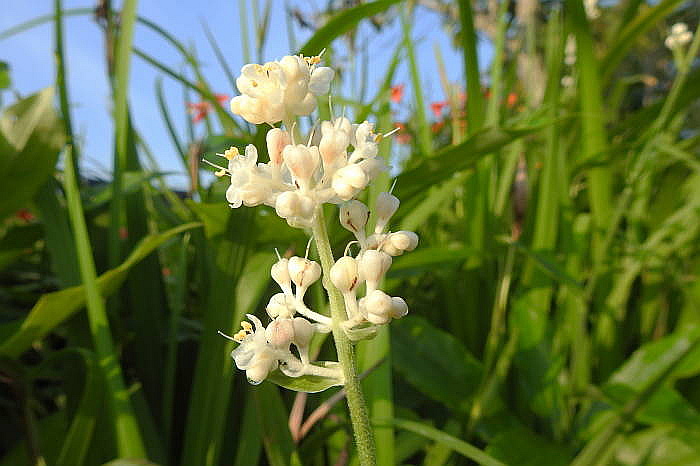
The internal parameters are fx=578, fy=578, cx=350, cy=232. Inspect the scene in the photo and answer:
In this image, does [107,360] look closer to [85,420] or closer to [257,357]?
[85,420]

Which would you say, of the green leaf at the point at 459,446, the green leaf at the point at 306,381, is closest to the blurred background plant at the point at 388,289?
the green leaf at the point at 459,446

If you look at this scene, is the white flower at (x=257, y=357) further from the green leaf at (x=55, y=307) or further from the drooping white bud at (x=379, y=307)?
the green leaf at (x=55, y=307)

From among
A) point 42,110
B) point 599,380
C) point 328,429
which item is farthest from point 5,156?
point 599,380

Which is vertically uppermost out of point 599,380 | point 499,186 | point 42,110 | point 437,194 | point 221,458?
point 42,110

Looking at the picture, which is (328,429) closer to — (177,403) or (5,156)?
(177,403)

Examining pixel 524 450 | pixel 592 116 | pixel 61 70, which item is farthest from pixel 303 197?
pixel 592 116

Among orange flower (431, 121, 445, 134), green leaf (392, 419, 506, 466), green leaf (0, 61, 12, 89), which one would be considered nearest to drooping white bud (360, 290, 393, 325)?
green leaf (392, 419, 506, 466)
